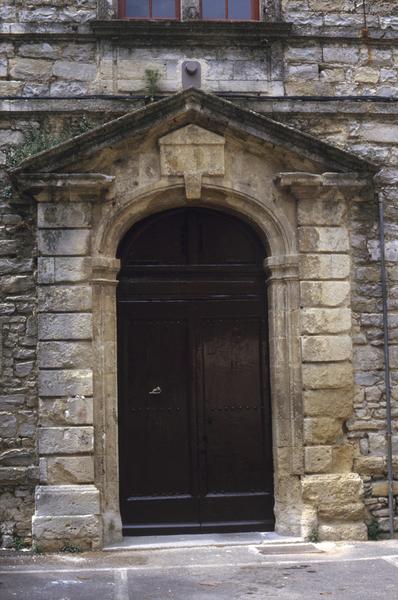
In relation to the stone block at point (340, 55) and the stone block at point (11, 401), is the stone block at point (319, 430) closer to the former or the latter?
the stone block at point (11, 401)

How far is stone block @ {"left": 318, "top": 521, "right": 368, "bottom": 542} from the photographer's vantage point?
6.62 m

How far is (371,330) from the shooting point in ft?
22.9

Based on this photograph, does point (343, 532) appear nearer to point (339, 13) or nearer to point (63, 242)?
point (63, 242)

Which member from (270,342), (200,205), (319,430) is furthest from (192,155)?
(319,430)

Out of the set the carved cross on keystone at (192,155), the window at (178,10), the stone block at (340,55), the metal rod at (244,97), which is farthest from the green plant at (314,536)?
the window at (178,10)

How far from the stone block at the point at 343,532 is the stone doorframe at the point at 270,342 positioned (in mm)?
217

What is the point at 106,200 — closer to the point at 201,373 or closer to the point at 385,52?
the point at 201,373

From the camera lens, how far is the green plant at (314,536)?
6590 mm

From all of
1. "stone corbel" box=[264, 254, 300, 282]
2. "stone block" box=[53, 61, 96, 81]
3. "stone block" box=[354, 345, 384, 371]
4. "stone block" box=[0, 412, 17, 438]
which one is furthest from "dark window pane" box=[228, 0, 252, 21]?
"stone block" box=[0, 412, 17, 438]

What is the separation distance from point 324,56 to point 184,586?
473 centimetres

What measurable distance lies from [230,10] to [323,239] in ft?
7.79

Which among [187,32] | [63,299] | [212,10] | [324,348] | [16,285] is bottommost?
[324,348]

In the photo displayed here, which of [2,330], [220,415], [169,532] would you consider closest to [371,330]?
[220,415]

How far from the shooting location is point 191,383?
698cm
